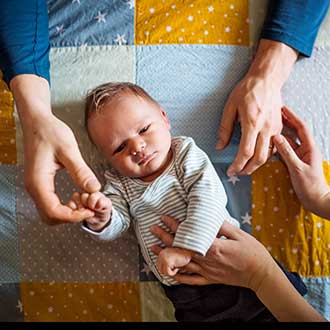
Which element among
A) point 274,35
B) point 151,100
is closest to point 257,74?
point 274,35

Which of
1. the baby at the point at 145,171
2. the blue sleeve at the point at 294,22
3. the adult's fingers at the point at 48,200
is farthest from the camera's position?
A: the blue sleeve at the point at 294,22

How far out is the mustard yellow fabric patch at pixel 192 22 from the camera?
3.55ft

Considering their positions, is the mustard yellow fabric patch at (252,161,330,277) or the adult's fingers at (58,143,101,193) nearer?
the adult's fingers at (58,143,101,193)

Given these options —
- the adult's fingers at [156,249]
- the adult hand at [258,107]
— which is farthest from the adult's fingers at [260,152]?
the adult's fingers at [156,249]

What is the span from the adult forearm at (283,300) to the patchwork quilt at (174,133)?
0.27 feet

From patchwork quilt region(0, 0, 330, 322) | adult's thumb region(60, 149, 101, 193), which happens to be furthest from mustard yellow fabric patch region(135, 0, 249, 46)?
adult's thumb region(60, 149, 101, 193)

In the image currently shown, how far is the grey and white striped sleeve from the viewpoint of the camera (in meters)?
0.89

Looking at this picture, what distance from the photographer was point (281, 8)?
1.03 meters

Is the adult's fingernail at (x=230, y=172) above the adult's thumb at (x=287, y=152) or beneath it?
beneath

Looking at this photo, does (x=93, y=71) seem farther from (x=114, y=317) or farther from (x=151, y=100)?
(x=114, y=317)

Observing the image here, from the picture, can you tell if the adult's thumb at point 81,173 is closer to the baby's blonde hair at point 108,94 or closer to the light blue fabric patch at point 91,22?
the baby's blonde hair at point 108,94

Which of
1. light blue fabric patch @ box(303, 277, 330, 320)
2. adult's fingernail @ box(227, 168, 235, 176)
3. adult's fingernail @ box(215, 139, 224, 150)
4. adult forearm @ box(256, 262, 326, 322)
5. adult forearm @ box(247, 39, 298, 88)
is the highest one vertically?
adult forearm @ box(247, 39, 298, 88)

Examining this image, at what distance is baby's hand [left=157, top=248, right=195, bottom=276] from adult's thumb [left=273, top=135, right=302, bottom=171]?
0.78 feet

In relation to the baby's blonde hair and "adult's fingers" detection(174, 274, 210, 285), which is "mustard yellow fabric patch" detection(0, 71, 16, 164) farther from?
"adult's fingers" detection(174, 274, 210, 285)
